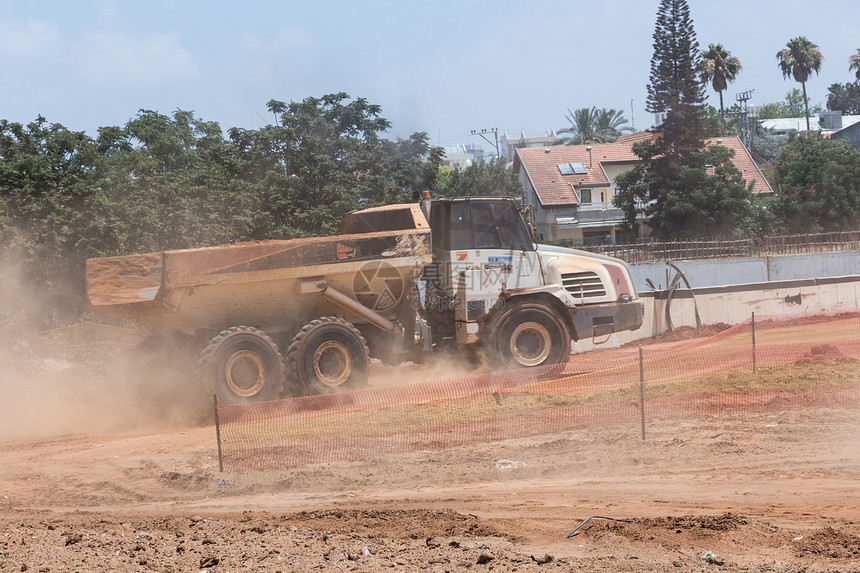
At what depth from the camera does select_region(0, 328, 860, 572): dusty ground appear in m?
5.69

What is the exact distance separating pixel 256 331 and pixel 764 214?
3646cm

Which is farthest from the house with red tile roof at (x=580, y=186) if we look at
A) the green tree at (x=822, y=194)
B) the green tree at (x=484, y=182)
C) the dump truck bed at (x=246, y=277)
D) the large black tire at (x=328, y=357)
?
the large black tire at (x=328, y=357)

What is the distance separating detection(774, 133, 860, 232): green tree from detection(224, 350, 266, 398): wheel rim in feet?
123

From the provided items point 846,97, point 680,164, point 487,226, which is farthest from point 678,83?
point 846,97

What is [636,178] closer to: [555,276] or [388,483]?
[555,276]

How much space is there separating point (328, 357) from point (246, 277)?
177 cm

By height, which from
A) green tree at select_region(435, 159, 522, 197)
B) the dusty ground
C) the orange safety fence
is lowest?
the dusty ground

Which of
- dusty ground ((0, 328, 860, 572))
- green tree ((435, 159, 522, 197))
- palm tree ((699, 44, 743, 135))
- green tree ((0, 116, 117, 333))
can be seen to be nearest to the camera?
dusty ground ((0, 328, 860, 572))

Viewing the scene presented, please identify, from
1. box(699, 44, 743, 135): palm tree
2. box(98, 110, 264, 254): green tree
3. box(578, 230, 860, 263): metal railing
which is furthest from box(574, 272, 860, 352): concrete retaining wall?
box(699, 44, 743, 135): palm tree

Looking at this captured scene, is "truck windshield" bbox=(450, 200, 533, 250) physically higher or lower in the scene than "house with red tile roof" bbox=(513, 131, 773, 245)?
lower

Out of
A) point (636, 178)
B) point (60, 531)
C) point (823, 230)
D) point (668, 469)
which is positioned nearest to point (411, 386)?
point (668, 469)

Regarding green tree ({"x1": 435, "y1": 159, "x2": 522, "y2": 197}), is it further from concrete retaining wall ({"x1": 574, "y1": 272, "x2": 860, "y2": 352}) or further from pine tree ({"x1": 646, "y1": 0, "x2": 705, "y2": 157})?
concrete retaining wall ({"x1": 574, "y1": 272, "x2": 860, "y2": 352})

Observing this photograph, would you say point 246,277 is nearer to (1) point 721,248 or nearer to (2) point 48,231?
(2) point 48,231

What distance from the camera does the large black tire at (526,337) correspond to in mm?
13195
